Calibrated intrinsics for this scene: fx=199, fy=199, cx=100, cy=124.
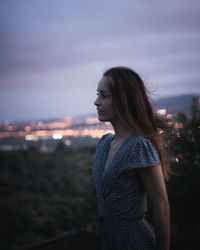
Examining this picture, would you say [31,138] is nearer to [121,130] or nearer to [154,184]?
[121,130]

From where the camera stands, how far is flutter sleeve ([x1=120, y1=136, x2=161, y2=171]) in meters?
1.01

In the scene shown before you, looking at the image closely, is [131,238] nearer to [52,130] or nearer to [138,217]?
[138,217]

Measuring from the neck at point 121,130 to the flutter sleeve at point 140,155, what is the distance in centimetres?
12

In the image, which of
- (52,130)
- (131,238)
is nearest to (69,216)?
(131,238)

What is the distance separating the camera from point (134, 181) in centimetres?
108

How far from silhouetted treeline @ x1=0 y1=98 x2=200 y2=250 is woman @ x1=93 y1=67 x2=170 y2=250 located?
559 mm

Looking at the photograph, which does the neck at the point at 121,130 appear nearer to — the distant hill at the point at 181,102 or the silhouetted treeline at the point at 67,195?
the silhouetted treeline at the point at 67,195

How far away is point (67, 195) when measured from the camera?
28.3 ft

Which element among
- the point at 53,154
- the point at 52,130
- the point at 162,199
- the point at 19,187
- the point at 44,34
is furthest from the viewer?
the point at 52,130

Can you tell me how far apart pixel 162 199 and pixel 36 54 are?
24421mm

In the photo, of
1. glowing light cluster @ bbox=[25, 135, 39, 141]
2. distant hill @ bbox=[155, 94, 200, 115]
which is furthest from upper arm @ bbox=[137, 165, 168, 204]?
Answer: glowing light cluster @ bbox=[25, 135, 39, 141]

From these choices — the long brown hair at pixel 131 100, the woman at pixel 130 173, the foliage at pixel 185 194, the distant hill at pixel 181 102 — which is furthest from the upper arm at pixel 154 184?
the distant hill at pixel 181 102

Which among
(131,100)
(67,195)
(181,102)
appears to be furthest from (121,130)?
(67,195)

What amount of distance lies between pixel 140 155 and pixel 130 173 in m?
0.12
